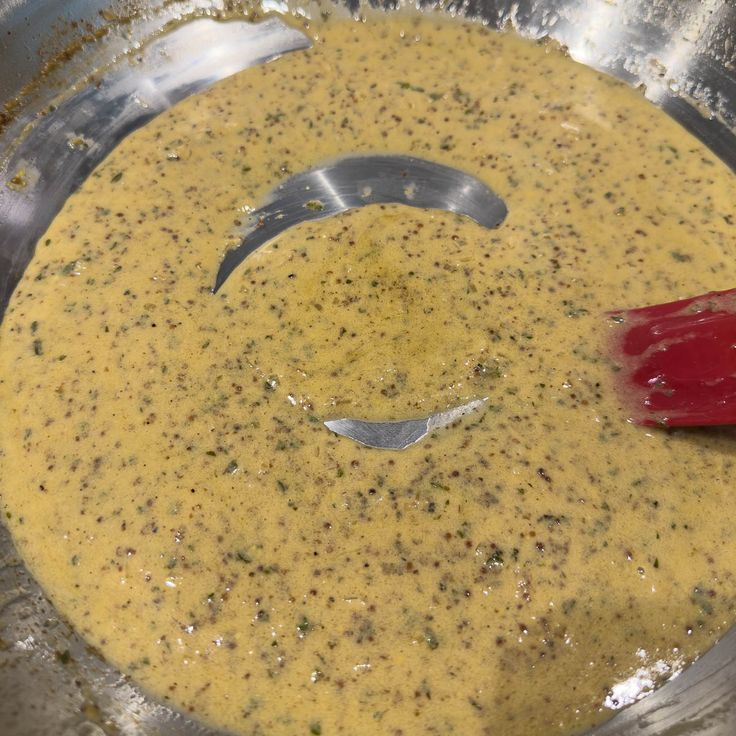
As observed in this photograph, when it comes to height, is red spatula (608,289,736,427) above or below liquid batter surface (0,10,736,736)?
above

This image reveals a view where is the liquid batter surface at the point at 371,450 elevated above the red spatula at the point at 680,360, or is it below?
below

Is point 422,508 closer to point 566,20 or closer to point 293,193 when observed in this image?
point 293,193

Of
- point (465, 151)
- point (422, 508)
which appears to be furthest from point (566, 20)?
point (422, 508)

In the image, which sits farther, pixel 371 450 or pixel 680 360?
pixel 371 450
